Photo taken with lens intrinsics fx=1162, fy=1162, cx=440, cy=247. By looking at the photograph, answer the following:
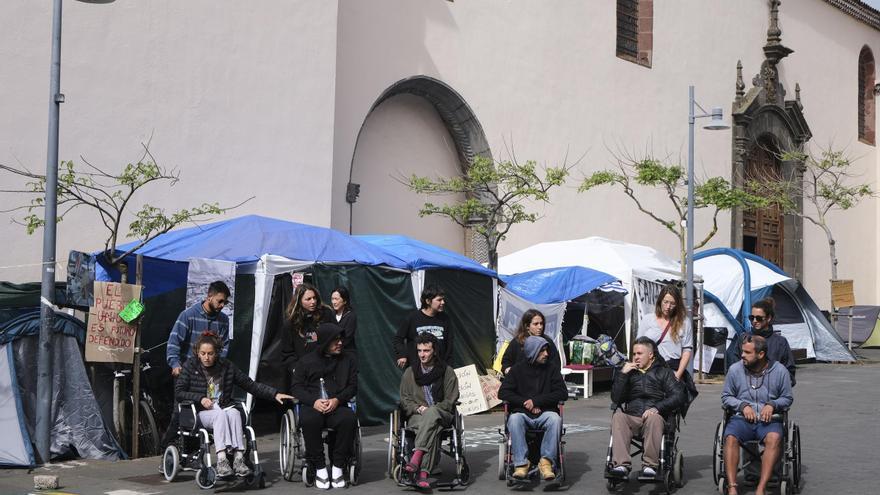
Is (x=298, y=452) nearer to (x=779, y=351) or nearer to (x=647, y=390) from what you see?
(x=647, y=390)

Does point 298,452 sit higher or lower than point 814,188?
lower

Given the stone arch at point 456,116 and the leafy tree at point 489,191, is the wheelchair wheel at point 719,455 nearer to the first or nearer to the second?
the leafy tree at point 489,191

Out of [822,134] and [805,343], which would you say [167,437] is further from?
[822,134]

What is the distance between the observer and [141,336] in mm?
11258

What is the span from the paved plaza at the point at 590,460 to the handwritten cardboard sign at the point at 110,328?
0.97 meters

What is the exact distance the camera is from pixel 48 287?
10164 millimetres

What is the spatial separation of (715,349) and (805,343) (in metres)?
4.46

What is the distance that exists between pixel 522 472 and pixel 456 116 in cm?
1256

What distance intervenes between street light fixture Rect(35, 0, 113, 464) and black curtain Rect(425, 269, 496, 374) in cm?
562

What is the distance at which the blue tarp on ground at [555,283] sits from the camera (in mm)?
17391

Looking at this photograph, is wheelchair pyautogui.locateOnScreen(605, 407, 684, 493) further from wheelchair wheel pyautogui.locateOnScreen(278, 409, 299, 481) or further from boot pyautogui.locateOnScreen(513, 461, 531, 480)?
wheelchair wheel pyautogui.locateOnScreen(278, 409, 299, 481)

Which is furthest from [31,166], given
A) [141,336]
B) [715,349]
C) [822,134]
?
[822,134]

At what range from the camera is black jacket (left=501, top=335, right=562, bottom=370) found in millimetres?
9656

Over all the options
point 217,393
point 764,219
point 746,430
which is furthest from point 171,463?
point 764,219
